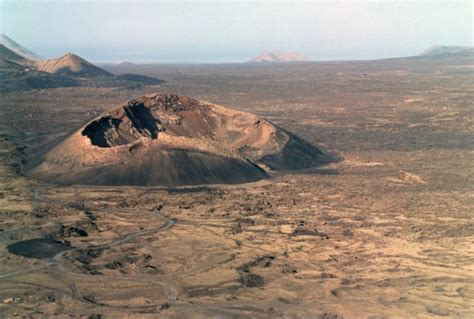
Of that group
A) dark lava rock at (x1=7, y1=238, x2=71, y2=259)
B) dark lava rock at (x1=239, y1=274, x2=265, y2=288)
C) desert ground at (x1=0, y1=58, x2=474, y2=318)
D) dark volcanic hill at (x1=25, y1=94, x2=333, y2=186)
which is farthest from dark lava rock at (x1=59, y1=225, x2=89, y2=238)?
dark volcanic hill at (x1=25, y1=94, x2=333, y2=186)

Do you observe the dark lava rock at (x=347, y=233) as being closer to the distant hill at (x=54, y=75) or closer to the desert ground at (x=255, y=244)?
the desert ground at (x=255, y=244)

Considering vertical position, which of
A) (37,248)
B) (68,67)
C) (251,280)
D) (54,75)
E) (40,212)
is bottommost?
(251,280)

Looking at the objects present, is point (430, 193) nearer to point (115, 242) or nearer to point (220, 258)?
point (220, 258)

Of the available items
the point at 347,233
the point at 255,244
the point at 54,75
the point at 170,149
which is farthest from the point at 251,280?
the point at 54,75

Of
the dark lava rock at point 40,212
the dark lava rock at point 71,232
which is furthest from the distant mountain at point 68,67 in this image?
the dark lava rock at point 71,232

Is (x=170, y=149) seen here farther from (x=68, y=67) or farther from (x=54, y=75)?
(x=68, y=67)

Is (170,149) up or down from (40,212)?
up

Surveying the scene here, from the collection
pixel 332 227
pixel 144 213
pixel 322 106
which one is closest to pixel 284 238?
pixel 332 227
